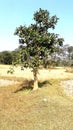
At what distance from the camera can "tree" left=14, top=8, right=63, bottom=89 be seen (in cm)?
2797

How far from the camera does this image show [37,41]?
92.4 ft

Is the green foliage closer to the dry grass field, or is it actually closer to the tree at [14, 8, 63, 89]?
the tree at [14, 8, 63, 89]

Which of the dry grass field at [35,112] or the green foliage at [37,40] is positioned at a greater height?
the green foliage at [37,40]

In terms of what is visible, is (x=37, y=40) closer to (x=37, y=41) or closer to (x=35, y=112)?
(x=37, y=41)

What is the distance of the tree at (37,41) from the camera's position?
2797cm

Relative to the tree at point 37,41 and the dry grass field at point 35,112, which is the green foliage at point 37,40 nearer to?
the tree at point 37,41

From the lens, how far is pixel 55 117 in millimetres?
18078

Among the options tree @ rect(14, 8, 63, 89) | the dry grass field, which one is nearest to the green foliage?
tree @ rect(14, 8, 63, 89)

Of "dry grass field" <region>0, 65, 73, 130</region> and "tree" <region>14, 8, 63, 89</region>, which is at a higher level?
"tree" <region>14, 8, 63, 89</region>

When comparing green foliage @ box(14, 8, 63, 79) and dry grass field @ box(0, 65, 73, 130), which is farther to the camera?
green foliage @ box(14, 8, 63, 79)

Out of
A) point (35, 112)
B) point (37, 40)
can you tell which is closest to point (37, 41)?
point (37, 40)

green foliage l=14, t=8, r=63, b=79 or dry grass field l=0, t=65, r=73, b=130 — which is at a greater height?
green foliage l=14, t=8, r=63, b=79

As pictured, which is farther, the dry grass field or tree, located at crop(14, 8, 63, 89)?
tree, located at crop(14, 8, 63, 89)

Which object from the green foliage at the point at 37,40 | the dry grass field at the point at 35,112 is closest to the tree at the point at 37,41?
the green foliage at the point at 37,40
